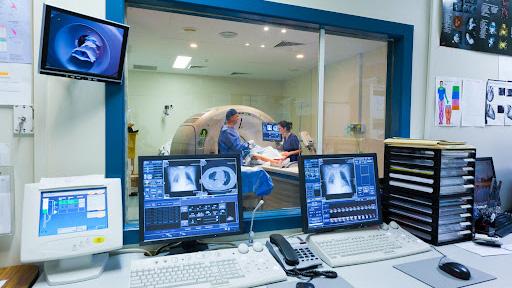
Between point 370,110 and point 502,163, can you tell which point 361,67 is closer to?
point 370,110

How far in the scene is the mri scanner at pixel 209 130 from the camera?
2367 millimetres

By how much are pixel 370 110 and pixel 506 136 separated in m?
1.08

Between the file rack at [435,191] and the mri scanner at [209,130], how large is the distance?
3.93 feet

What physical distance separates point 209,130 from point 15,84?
137 cm

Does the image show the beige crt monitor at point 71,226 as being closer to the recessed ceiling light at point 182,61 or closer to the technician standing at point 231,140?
the technician standing at point 231,140

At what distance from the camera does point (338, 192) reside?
1.62m

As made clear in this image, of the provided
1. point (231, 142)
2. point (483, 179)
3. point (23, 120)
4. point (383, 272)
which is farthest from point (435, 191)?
point (23, 120)

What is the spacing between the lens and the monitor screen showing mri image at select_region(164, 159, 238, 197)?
4.51 ft

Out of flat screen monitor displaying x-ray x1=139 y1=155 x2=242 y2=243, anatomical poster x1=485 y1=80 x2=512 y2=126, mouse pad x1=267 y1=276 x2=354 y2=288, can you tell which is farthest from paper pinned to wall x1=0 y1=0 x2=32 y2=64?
anatomical poster x1=485 y1=80 x2=512 y2=126

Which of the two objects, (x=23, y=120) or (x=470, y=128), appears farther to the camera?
(x=470, y=128)

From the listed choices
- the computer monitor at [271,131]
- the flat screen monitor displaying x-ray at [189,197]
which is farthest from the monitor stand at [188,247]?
the computer monitor at [271,131]

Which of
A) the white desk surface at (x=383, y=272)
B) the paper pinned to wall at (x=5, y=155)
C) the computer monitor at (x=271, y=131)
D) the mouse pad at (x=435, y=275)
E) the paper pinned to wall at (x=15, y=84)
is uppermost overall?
the paper pinned to wall at (x=15, y=84)

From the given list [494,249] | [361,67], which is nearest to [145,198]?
[494,249]

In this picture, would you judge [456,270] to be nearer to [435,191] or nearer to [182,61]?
[435,191]
